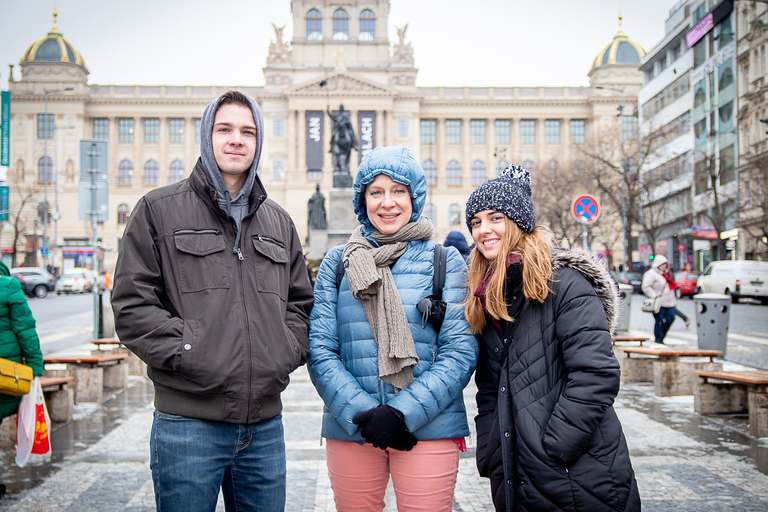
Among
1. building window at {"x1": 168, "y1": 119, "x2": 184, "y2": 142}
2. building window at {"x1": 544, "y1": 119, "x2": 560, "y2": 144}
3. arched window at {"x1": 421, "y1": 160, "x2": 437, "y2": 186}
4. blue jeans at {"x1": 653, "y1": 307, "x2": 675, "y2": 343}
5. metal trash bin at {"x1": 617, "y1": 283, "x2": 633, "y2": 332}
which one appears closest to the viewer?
blue jeans at {"x1": 653, "y1": 307, "x2": 675, "y2": 343}

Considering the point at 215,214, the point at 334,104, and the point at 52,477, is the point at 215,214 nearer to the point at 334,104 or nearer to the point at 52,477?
the point at 52,477

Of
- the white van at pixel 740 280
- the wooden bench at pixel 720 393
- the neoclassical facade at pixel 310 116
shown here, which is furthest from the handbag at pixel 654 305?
the neoclassical facade at pixel 310 116

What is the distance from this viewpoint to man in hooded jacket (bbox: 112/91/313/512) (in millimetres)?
2705

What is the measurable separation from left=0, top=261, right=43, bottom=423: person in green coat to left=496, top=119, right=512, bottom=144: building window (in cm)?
7765

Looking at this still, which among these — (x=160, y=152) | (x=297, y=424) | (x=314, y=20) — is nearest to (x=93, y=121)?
(x=160, y=152)

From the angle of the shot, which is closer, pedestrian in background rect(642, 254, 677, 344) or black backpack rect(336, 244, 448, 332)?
black backpack rect(336, 244, 448, 332)

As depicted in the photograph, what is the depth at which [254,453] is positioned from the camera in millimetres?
2928

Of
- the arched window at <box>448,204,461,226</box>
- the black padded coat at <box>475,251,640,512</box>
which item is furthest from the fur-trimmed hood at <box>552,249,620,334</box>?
the arched window at <box>448,204,461,226</box>

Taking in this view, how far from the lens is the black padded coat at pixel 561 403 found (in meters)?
2.82

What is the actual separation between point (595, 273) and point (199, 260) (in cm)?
179

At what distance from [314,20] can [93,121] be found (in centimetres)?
2833

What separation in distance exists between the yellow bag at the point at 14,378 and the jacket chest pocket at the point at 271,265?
2770 mm

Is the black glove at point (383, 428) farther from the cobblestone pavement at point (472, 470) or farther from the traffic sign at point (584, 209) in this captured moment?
the traffic sign at point (584, 209)

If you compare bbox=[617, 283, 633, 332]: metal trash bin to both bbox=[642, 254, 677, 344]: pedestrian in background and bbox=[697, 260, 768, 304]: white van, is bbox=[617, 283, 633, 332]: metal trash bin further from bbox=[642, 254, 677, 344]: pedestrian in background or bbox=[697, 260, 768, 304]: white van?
bbox=[697, 260, 768, 304]: white van
